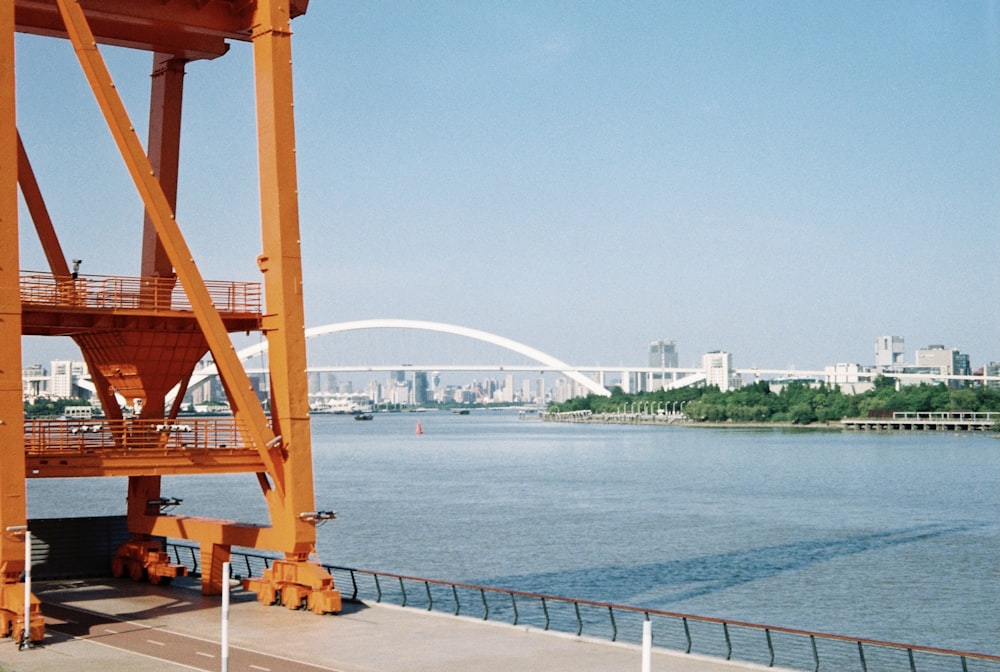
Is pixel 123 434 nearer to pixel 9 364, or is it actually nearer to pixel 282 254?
pixel 9 364

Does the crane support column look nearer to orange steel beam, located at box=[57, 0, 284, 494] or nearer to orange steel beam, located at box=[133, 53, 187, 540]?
orange steel beam, located at box=[57, 0, 284, 494]

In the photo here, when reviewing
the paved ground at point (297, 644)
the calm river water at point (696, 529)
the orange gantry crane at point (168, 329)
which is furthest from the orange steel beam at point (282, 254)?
the calm river water at point (696, 529)

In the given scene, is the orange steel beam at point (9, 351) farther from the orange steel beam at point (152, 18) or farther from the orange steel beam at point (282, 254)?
the orange steel beam at point (282, 254)

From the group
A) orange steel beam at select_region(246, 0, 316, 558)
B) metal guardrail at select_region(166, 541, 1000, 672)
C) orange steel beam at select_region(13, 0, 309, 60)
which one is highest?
orange steel beam at select_region(13, 0, 309, 60)

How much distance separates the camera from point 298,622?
67.5 feet

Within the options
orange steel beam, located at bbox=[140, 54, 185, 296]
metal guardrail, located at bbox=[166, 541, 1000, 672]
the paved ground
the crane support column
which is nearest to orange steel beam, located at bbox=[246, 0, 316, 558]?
the paved ground

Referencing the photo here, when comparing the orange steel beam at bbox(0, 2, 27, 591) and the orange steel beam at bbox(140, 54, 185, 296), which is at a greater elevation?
the orange steel beam at bbox(140, 54, 185, 296)

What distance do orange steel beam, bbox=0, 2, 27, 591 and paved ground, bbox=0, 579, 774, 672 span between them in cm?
159

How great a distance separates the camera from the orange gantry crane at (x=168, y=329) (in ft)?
65.6

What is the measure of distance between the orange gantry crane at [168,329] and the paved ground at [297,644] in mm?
1014

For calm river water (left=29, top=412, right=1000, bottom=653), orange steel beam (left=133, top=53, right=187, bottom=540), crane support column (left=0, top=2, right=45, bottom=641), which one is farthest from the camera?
calm river water (left=29, top=412, right=1000, bottom=653)

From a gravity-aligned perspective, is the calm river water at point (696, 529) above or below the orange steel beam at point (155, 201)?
below

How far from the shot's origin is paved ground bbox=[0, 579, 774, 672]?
55.3 ft

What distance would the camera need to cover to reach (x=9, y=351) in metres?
19.9
